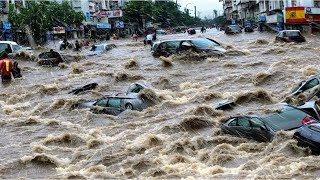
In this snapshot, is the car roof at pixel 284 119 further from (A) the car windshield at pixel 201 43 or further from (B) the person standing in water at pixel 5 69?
(B) the person standing in water at pixel 5 69

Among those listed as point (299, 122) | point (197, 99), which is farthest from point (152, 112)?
point (299, 122)

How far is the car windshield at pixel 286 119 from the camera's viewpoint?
11.5 metres

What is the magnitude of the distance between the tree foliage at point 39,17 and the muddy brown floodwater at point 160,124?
35.9 metres

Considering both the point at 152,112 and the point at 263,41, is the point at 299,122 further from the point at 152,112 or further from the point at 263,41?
the point at 263,41

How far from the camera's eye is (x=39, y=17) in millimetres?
63219

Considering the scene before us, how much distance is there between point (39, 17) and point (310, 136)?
5692 centimetres

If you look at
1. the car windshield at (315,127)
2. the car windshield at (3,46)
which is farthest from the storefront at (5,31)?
the car windshield at (315,127)

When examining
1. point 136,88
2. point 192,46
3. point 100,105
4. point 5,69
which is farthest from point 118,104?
point 192,46

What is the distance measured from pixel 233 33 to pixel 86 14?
43.8 meters

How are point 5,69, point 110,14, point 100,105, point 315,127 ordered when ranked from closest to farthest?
point 315,127 → point 100,105 → point 5,69 → point 110,14

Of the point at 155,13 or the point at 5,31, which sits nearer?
the point at 5,31

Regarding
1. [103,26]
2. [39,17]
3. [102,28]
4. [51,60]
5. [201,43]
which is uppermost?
[39,17]

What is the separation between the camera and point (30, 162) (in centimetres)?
1210

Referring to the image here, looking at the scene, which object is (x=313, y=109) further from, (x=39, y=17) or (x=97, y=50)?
(x=39, y=17)
